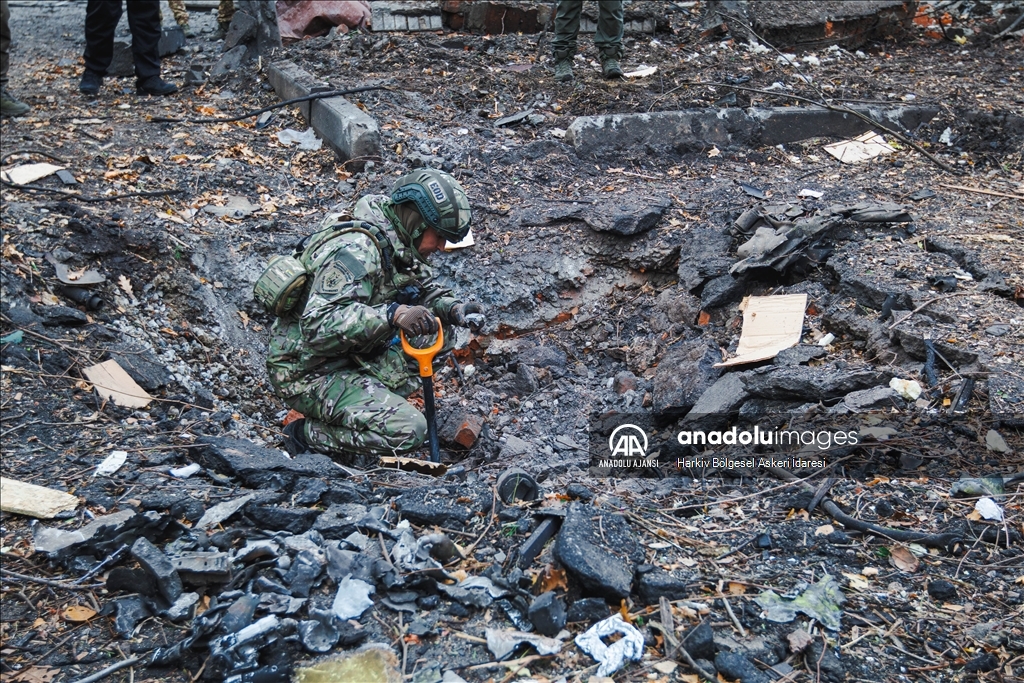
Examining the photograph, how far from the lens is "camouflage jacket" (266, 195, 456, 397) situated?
3.81 metres

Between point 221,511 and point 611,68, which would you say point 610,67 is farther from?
point 221,511

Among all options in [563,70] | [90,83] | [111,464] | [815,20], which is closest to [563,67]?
[563,70]

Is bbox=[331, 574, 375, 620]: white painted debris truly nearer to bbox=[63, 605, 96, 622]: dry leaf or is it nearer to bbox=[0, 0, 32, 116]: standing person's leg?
bbox=[63, 605, 96, 622]: dry leaf

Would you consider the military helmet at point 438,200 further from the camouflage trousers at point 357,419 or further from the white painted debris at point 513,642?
the white painted debris at point 513,642

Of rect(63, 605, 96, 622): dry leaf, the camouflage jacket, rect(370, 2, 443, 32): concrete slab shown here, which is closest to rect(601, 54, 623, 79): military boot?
rect(370, 2, 443, 32): concrete slab

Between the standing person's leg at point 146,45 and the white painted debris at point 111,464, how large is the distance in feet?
16.8

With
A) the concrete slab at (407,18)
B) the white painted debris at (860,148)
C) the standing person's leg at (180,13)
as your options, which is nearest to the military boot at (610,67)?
the white painted debris at (860,148)

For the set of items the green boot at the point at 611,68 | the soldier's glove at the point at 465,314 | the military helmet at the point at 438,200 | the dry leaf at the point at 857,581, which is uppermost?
the green boot at the point at 611,68

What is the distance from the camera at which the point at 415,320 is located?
3729mm

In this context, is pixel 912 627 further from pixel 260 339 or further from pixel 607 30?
pixel 607 30

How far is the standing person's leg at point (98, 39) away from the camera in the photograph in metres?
7.10

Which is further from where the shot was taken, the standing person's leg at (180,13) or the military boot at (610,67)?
the standing person's leg at (180,13)

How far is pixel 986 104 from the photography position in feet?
23.1

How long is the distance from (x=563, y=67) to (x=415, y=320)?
4.54 metres
